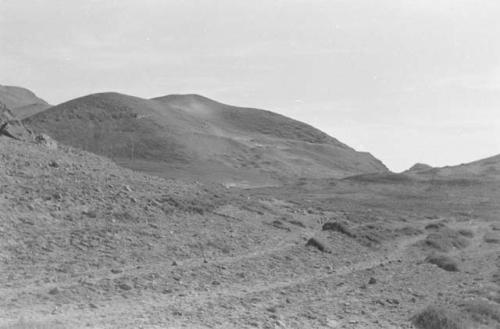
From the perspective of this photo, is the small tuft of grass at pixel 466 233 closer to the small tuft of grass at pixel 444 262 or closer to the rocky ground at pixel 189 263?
the rocky ground at pixel 189 263

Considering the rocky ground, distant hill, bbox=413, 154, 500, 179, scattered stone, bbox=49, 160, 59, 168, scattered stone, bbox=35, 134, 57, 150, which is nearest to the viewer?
the rocky ground

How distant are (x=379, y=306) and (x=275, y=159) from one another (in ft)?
405

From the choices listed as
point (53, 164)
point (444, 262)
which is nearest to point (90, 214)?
point (53, 164)

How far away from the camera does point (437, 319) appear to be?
13.7 meters

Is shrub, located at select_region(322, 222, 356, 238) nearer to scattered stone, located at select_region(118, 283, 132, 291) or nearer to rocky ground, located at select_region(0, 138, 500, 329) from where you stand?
rocky ground, located at select_region(0, 138, 500, 329)

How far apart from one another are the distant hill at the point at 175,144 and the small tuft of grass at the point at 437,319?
79.4 meters

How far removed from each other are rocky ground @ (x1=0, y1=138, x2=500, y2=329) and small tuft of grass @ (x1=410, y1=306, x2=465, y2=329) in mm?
93

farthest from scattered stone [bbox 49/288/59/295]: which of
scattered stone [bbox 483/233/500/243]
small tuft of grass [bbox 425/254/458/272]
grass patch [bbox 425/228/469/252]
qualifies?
scattered stone [bbox 483/233/500/243]

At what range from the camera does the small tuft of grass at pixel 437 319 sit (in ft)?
44.5

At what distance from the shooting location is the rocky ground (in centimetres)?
1253

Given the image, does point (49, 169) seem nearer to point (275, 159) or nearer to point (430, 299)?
point (430, 299)

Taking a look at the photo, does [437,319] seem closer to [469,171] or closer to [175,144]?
[469,171]

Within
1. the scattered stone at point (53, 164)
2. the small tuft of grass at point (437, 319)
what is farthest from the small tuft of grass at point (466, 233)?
the scattered stone at point (53, 164)

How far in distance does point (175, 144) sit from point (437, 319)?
11260cm
